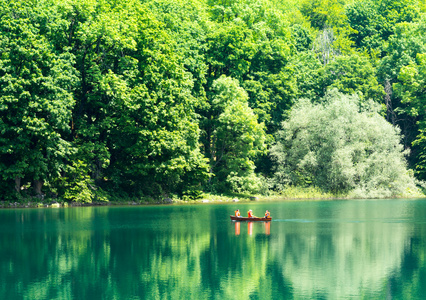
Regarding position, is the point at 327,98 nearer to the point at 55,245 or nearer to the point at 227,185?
the point at 227,185

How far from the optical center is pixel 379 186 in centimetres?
6956

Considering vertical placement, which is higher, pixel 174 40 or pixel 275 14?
pixel 275 14

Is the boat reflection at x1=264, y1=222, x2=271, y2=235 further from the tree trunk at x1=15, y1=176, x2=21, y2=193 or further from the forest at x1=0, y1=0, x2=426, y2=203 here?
the tree trunk at x1=15, y1=176, x2=21, y2=193

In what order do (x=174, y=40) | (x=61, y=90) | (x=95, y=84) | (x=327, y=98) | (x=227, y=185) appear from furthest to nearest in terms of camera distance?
(x=327, y=98), (x=227, y=185), (x=174, y=40), (x=95, y=84), (x=61, y=90)

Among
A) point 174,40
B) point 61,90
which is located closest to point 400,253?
point 61,90

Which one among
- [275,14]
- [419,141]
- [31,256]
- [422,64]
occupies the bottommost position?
[31,256]

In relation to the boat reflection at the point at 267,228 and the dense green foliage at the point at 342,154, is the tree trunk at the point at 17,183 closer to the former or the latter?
the boat reflection at the point at 267,228

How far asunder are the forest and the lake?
12.7 metres

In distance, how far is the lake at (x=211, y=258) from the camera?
764 inches

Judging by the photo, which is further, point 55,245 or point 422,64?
point 422,64

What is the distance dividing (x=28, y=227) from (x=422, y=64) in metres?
59.3

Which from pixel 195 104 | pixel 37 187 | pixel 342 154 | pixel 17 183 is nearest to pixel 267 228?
pixel 37 187

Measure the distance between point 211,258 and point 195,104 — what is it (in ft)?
129

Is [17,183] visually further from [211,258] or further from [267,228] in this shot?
[211,258]
